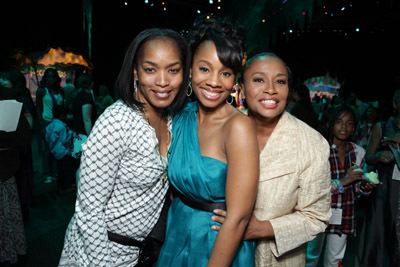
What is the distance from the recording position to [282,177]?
150cm

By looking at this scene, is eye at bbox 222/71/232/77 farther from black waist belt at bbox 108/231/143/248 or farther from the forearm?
black waist belt at bbox 108/231/143/248

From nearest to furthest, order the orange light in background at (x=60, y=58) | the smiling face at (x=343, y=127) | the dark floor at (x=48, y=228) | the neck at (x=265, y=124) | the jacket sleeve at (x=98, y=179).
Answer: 1. the jacket sleeve at (x=98, y=179)
2. the neck at (x=265, y=124)
3. the smiling face at (x=343, y=127)
4. the dark floor at (x=48, y=228)
5. the orange light in background at (x=60, y=58)

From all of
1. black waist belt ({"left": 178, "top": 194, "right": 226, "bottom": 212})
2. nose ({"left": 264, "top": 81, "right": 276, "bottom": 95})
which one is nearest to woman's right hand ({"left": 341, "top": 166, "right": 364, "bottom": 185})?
nose ({"left": 264, "top": 81, "right": 276, "bottom": 95})

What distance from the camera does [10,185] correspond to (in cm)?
276

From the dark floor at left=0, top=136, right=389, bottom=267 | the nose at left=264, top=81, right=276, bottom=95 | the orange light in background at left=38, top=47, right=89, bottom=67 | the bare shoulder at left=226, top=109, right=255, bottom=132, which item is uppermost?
the orange light in background at left=38, top=47, right=89, bottom=67

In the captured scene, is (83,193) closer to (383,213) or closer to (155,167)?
(155,167)

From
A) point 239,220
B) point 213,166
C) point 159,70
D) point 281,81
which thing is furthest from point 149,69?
point 239,220

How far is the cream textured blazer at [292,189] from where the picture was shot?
1483mm

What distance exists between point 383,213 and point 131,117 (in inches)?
104

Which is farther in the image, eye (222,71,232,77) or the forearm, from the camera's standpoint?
eye (222,71,232,77)

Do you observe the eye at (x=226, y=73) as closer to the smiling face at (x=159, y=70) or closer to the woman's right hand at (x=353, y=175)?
the smiling face at (x=159, y=70)

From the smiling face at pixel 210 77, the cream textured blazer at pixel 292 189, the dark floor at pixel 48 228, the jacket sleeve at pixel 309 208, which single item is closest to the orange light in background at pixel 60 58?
the dark floor at pixel 48 228

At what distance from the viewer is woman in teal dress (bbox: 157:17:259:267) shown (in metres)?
1.23

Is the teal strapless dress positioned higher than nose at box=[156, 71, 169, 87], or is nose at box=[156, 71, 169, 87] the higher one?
nose at box=[156, 71, 169, 87]
